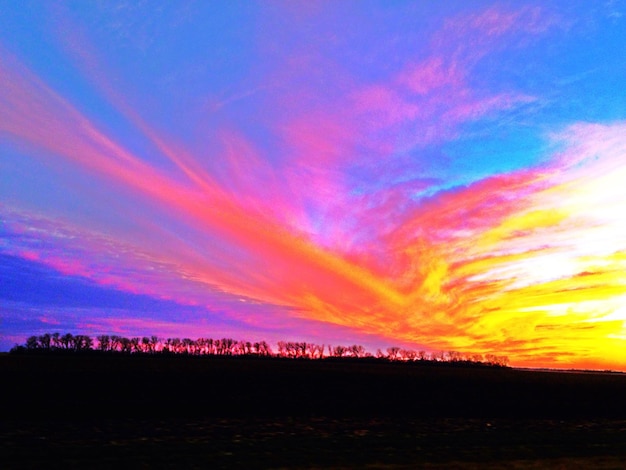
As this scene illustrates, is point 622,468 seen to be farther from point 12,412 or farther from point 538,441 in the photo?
point 12,412

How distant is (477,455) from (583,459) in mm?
4097

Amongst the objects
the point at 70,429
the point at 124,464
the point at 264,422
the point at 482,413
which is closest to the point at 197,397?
the point at 264,422

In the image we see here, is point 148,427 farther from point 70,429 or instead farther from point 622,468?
point 622,468

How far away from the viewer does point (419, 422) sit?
32219mm

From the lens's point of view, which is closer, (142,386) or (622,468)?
(622,468)

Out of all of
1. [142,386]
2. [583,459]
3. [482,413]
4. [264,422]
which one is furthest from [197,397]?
[583,459]

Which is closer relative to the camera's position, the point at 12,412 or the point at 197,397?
the point at 12,412

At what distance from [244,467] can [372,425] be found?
46.0ft

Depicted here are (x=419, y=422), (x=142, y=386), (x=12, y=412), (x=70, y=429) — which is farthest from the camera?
(x=142, y=386)

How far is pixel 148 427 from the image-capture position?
86.1 ft

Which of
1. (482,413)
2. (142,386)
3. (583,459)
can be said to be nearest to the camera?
(583,459)

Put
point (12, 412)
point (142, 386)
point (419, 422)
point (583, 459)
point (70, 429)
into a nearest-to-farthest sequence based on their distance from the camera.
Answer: point (583, 459), point (70, 429), point (12, 412), point (419, 422), point (142, 386)

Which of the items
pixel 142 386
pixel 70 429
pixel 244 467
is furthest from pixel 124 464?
pixel 142 386

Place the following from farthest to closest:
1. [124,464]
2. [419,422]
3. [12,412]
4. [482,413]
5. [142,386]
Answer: [142,386] → [482,413] → [419,422] → [12,412] → [124,464]
